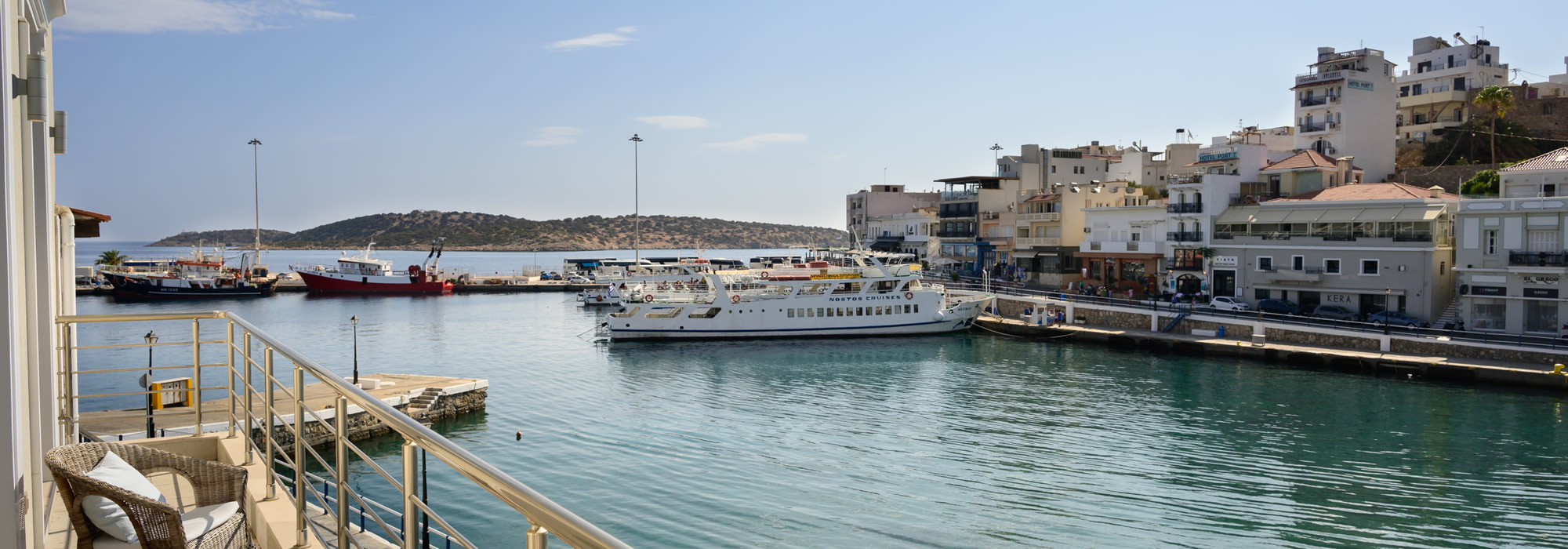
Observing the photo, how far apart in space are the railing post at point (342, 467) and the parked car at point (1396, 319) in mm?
34817

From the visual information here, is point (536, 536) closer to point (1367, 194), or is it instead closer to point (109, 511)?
point (109, 511)

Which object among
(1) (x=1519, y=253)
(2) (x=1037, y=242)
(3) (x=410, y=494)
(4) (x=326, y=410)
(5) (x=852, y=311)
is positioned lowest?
(4) (x=326, y=410)

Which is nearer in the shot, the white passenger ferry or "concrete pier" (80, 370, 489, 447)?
"concrete pier" (80, 370, 489, 447)

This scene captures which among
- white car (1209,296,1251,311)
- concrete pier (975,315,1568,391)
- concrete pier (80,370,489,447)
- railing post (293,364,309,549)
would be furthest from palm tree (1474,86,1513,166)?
railing post (293,364,309,549)

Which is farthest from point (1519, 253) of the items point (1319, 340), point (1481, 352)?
point (1319, 340)

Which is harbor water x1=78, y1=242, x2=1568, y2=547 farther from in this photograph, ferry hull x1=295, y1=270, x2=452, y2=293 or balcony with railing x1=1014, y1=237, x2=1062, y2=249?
ferry hull x1=295, y1=270, x2=452, y2=293

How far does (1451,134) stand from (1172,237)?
2235 centimetres

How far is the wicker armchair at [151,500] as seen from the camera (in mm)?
3654

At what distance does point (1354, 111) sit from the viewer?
154 feet

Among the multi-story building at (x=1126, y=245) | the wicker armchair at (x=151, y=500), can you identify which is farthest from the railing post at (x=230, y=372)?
the multi-story building at (x=1126, y=245)

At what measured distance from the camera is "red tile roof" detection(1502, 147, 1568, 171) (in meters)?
30.0

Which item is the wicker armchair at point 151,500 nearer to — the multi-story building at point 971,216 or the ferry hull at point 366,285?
the multi-story building at point 971,216

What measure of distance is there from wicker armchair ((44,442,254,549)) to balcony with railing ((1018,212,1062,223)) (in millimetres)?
49552

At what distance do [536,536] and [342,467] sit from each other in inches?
77.1
